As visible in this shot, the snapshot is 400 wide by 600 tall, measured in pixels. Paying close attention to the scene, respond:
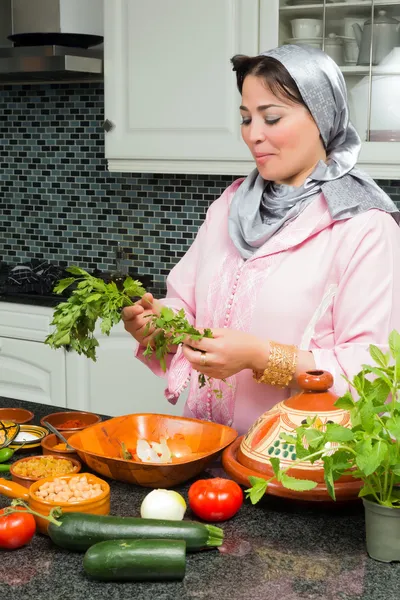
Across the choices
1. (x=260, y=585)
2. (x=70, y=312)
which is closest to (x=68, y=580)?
(x=260, y=585)

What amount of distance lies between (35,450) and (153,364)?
1.26 ft

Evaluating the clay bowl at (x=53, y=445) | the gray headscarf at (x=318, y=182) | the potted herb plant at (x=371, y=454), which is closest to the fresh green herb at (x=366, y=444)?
the potted herb plant at (x=371, y=454)

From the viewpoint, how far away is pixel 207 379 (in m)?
1.90

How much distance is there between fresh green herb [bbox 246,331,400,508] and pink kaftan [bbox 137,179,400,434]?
407mm

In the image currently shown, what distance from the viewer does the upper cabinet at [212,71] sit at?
9.29 ft

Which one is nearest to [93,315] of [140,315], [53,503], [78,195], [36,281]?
[140,315]

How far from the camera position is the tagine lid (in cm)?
141

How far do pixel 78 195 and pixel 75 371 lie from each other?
0.88 m

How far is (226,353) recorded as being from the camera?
1.63m

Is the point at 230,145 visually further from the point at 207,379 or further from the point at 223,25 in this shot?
the point at 207,379

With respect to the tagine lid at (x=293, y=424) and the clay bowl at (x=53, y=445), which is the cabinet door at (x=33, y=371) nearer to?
the clay bowl at (x=53, y=445)

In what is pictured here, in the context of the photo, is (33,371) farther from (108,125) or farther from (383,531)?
(383,531)

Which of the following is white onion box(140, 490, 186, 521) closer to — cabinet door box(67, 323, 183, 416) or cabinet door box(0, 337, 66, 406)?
cabinet door box(67, 323, 183, 416)

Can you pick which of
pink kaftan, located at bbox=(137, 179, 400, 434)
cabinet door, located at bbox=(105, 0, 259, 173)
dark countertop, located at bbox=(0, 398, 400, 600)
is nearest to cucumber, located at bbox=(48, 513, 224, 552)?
dark countertop, located at bbox=(0, 398, 400, 600)
